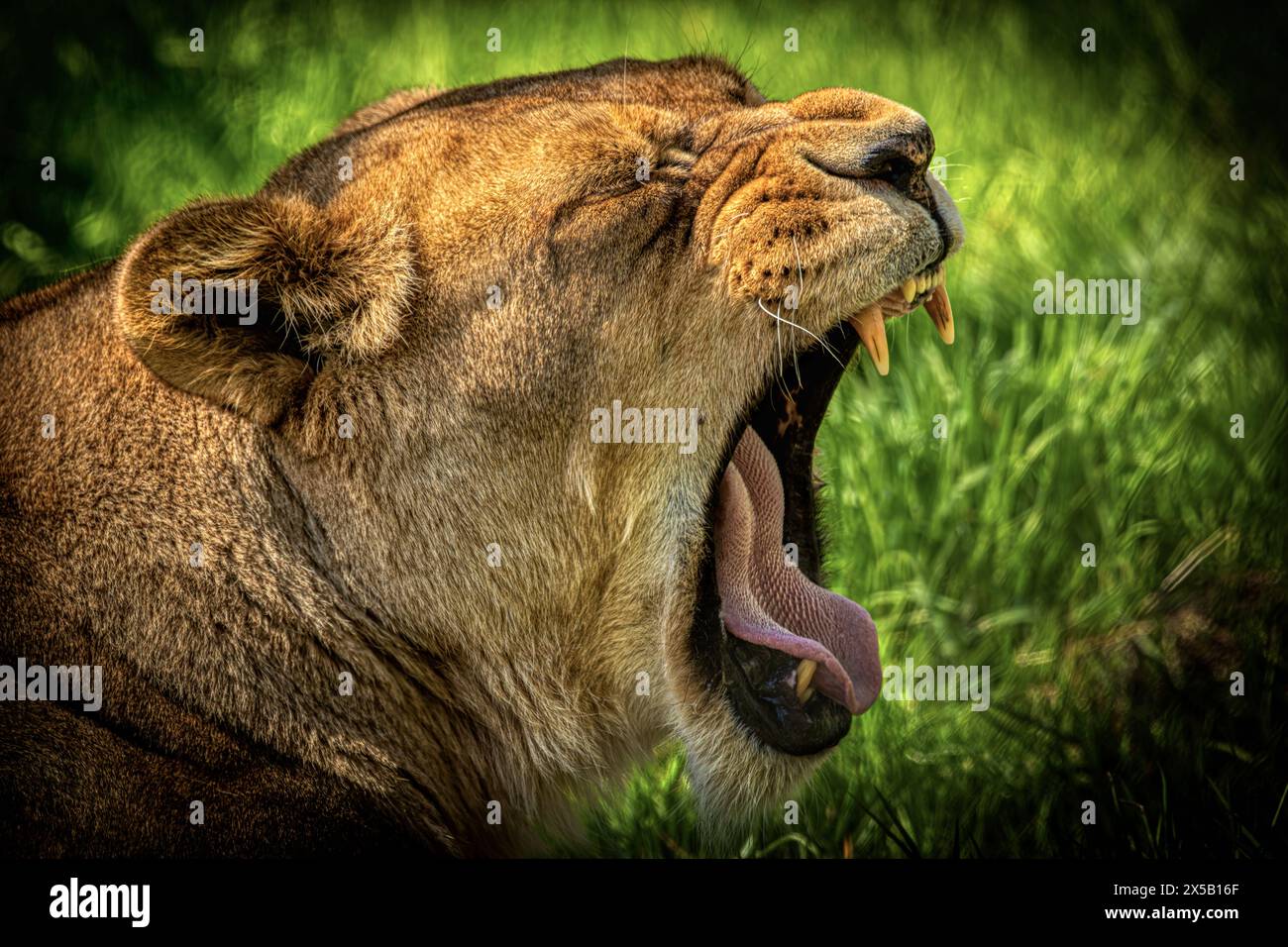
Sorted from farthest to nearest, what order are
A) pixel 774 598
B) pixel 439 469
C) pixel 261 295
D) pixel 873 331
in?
pixel 774 598 < pixel 873 331 < pixel 439 469 < pixel 261 295

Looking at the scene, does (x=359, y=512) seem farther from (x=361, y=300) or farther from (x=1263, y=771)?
(x=1263, y=771)

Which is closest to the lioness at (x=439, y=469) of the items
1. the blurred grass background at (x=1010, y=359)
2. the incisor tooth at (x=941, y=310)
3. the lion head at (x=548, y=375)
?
the lion head at (x=548, y=375)

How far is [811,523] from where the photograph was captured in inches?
141

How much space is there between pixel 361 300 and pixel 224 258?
0.28 metres

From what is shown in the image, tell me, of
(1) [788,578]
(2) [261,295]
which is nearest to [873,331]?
(1) [788,578]

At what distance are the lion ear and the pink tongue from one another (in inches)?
35.3

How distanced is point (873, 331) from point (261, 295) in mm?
1271

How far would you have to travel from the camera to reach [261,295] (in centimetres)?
291

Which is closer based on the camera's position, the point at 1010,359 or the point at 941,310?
the point at 941,310

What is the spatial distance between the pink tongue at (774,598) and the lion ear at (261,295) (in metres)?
0.90

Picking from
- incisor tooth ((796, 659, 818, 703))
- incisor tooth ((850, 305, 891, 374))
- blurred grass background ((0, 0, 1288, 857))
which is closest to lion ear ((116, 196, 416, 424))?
incisor tooth ((850, 305, 891, 374))

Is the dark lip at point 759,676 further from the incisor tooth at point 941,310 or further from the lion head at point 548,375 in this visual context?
the incisor tooth at point 941,310

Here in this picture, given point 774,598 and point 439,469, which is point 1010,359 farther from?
point 439,469
